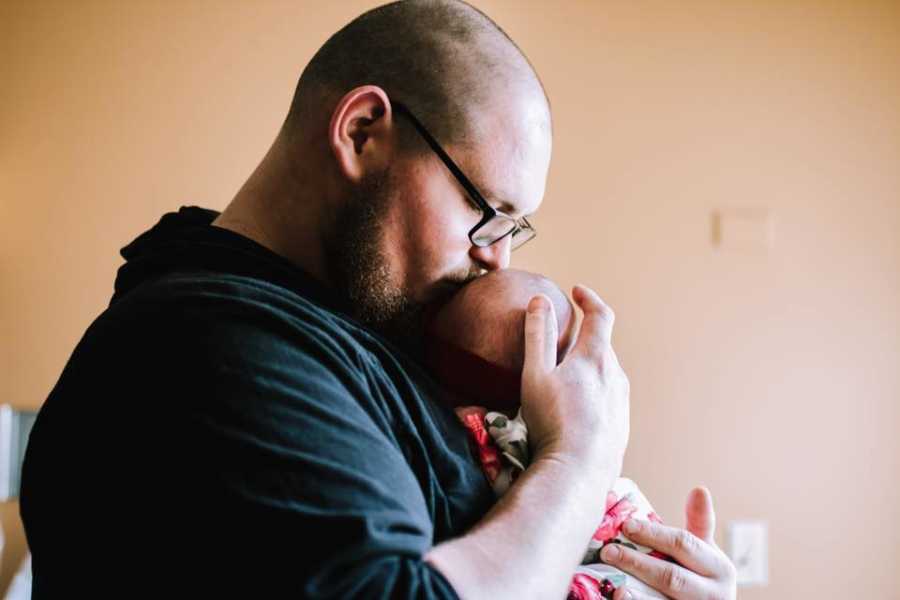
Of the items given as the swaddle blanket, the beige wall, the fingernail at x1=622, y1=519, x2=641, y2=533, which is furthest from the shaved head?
the beige wall

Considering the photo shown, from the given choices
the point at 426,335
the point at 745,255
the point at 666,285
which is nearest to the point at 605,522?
the point at 426,335

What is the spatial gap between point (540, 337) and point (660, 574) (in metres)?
0.32

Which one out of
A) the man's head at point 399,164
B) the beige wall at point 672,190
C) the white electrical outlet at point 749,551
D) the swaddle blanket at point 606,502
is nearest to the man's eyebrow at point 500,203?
the man's head at point 399,164

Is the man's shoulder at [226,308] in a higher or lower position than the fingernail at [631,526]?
higher

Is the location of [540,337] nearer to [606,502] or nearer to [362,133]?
[606,502]

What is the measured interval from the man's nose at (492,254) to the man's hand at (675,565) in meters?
0.39

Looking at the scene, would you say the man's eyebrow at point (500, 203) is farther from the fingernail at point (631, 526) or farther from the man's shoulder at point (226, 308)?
the fingernail at point (631, 526)

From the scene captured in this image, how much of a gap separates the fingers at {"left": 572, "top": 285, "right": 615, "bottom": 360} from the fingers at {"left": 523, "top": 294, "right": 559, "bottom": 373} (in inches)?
1.6

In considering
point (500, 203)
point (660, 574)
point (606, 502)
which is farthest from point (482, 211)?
point (660, 574)

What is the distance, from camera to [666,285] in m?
2.34

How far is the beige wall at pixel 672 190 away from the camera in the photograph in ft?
6.95

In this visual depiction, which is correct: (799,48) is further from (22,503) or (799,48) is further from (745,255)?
(22,503)

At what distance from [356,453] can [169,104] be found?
180cm

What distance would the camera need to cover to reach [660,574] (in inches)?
37.1
